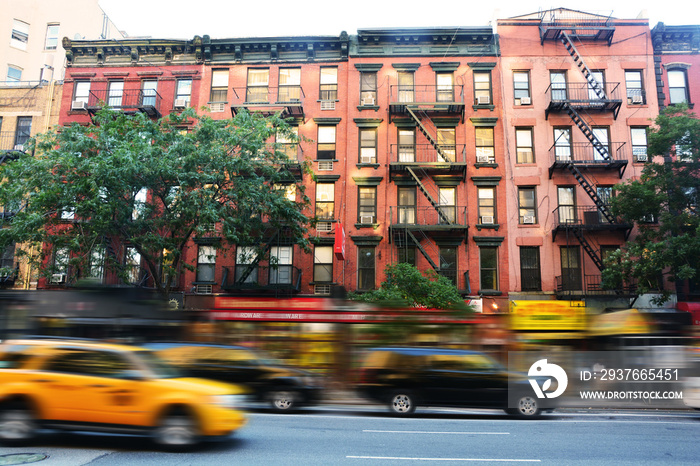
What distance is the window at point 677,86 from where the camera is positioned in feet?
86.2

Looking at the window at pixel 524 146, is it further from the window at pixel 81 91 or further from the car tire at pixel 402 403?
the window at pixel 81 91

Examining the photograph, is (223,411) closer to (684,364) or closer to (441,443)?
(441,443)

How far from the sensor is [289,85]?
2767cm

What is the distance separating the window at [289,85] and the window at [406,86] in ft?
18.6

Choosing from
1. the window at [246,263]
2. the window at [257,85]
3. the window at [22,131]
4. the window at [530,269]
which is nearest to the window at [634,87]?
the window at [530,269]

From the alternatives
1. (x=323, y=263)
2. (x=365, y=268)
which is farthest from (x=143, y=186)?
(x=365, y=268)

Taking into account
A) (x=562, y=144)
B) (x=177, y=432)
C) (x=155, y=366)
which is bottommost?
(x=177, y=432)

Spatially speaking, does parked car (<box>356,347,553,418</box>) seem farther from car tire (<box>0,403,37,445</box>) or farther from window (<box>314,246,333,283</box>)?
window (<box>314,246,333,283</box>)

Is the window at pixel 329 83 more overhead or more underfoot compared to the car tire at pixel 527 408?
more overhead

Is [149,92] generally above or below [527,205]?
above

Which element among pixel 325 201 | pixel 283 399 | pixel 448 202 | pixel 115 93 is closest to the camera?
pixel 283 399

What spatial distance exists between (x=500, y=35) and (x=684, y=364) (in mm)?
20427

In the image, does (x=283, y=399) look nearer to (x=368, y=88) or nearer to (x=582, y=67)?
(x=368, y=88)

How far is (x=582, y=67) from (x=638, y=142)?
5.01m
